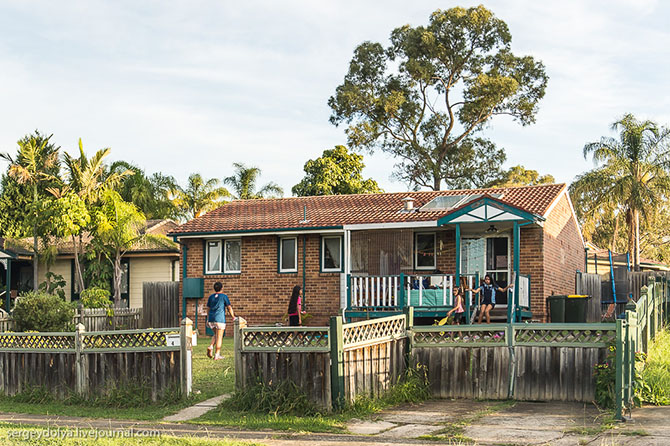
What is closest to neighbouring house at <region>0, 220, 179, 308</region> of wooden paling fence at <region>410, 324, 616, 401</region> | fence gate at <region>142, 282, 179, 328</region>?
fence gate at <region>142, 282, 179, 328</region>

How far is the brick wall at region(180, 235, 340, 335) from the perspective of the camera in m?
22.8

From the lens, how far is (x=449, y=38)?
4094 cm

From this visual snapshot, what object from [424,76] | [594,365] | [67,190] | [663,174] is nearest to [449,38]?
[424,76]

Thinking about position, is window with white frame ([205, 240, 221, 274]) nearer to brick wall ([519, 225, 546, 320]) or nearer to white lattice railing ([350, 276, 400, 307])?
white lattice railing ([350, 276, 400, 307])

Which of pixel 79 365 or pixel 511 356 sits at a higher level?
pixel 511 356

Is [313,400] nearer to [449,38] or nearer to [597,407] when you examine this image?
[597,407]

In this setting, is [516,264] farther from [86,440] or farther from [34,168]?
[34,168]

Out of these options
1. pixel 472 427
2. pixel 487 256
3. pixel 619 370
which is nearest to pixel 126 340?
pixel 472 427

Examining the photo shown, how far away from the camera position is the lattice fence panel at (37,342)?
12664mm

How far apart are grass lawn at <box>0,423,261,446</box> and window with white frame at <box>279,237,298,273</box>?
1375 centimetres

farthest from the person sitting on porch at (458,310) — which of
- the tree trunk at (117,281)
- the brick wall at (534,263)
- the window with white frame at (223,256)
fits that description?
the tree trunk at (117,281)

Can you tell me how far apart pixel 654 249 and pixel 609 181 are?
20.7m

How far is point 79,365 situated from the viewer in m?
12.4

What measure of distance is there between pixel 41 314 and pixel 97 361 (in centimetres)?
878
